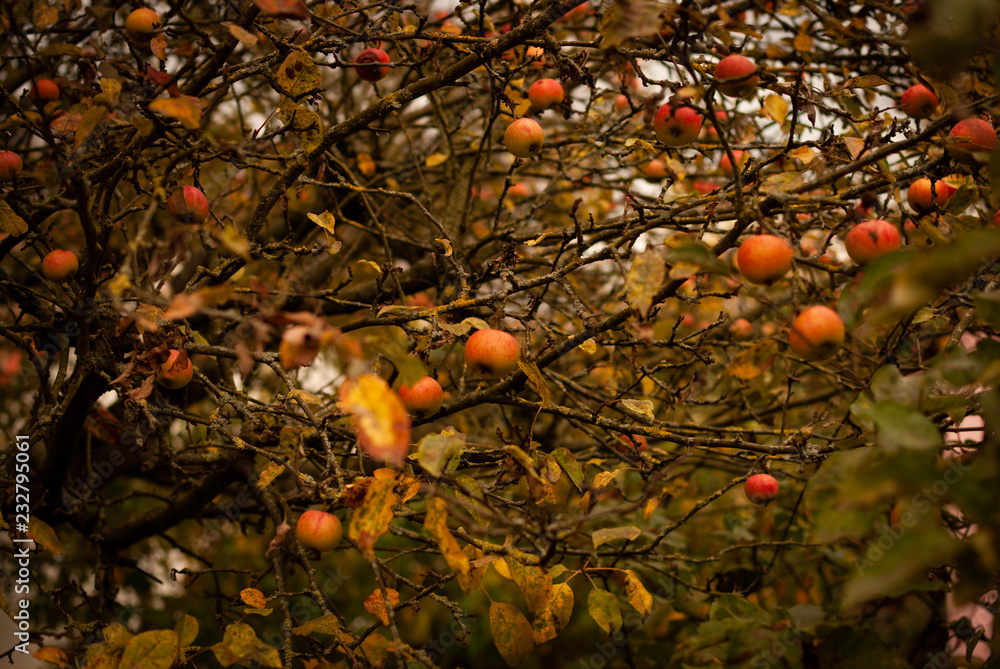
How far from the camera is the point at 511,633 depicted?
1584mm

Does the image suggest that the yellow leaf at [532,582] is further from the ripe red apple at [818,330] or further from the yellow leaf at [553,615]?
the ripe red apple at [818,330]

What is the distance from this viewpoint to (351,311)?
115 inches

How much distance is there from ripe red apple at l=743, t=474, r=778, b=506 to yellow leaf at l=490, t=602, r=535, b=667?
0.88 m

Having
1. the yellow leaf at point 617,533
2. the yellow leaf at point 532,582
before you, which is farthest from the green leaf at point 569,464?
the yellow leaf at point 532,582

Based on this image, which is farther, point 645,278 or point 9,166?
point 9,166

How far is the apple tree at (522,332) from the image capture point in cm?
116

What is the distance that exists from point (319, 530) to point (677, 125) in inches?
63.3

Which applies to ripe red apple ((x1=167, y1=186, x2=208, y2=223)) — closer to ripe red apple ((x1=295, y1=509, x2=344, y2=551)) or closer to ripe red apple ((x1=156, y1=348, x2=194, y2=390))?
ripe red apple ((x1=156, y1=348, x2=194, y2=390))

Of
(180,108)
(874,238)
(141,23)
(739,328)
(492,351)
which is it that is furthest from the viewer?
A: (739,328)

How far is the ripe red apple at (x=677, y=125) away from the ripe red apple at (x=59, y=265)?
6.22ft

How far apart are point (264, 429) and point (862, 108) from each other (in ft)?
8.80

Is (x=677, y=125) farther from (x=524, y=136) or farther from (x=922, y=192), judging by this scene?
(x=922, y=192)

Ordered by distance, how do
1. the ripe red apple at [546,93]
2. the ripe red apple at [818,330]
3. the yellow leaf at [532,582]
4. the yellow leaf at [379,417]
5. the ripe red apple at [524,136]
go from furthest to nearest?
the ripe red apple at [546,93] < the ripe red apple at [524,136] < the yellow leaf at [532,582] < the ripe red apple at [818,330] < the yellow leaf at [379,417]

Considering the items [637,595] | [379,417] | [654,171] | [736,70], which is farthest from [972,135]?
[379,417]
